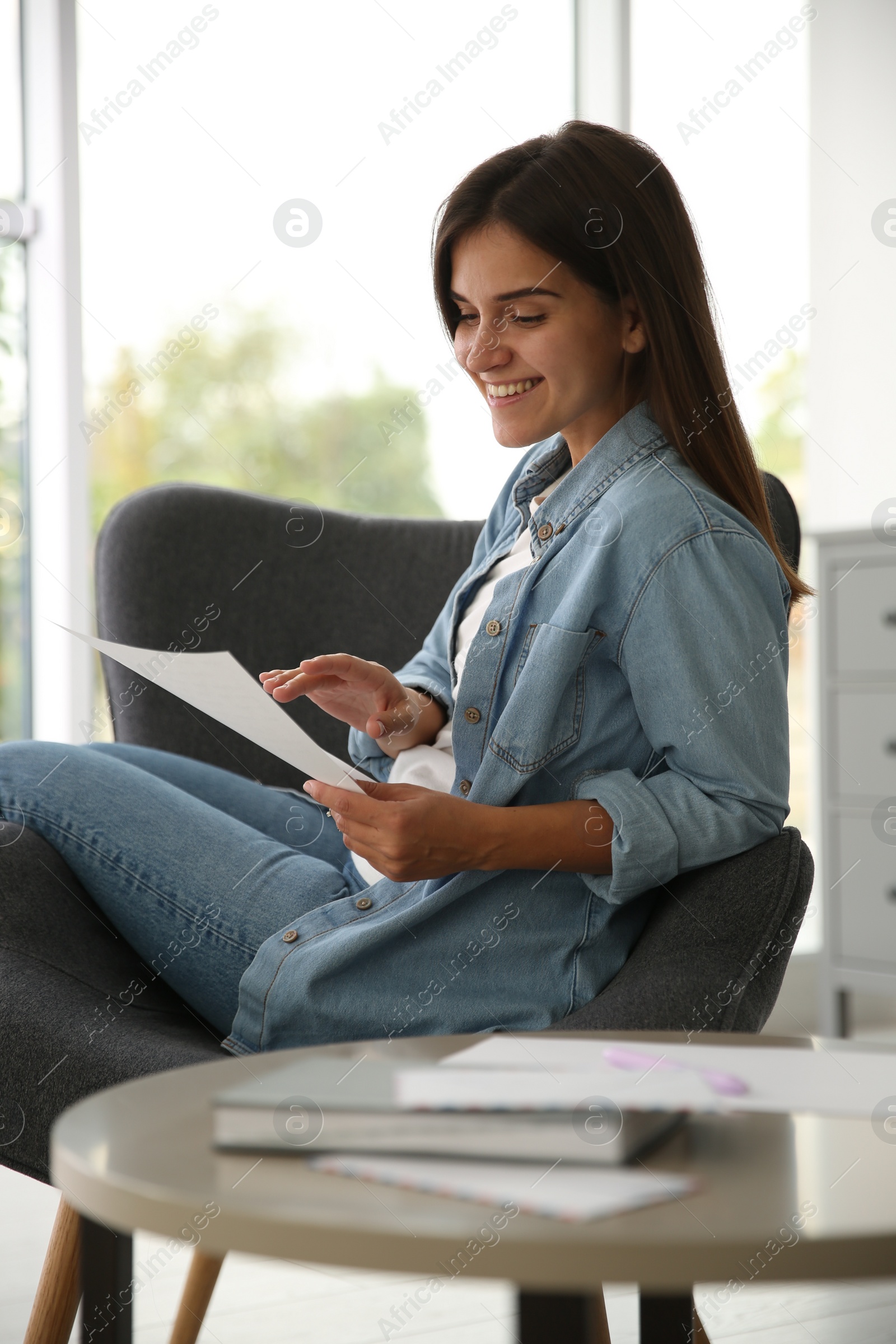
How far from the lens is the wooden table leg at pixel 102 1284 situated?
587 mm

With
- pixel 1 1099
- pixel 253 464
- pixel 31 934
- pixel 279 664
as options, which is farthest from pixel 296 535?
pixel 253 464

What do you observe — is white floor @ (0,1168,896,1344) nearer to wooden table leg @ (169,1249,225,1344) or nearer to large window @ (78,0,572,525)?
wooden table leg @ (169,1249,225,1344)

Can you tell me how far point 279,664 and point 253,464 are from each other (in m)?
1.18

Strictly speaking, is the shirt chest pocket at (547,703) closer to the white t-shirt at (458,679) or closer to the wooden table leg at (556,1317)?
the white t-shirt at (458,679)

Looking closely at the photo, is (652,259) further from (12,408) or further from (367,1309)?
(12,408)

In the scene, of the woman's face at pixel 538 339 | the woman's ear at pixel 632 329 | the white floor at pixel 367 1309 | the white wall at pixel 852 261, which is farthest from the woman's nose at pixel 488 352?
the white wall at pixel 852 261

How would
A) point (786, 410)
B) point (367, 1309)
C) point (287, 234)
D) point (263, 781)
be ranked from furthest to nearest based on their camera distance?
point (786, 410)
point (287, 234)
point (263, 781)
point (367, 1309)

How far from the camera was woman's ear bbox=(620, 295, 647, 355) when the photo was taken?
43.7 inches

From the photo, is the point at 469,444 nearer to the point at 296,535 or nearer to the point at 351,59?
the point at 351,59

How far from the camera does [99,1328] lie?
603 mm

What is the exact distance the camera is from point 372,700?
3.99 ft

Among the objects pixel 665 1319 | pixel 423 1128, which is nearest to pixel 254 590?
pixel 665 1319

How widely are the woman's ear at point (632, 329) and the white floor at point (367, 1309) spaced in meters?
0.98

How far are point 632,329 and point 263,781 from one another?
75 centimetres
